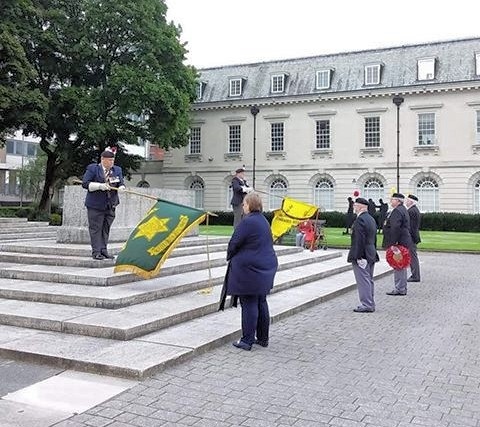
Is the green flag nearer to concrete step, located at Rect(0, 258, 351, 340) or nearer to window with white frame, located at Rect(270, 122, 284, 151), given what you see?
concrete step, located at Rect(0, 258, 351, 340)

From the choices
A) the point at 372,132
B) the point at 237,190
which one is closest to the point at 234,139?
the point at 372,132

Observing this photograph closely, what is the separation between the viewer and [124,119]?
3694 centimetres

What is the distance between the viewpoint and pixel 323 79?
4800 centimetres

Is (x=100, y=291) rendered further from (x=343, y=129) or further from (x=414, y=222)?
(x=343, y=129)

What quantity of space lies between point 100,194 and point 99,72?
27704 millimetres

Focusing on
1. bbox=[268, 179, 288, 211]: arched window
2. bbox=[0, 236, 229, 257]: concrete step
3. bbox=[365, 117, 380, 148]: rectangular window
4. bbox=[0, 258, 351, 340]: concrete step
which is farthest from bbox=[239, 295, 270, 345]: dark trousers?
bbox=[268, 179, 288, 211]: arched window

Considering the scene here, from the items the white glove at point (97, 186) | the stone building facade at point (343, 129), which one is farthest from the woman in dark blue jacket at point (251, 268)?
the stone building facade at point (343, 129)

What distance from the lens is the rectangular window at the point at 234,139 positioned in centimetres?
5081

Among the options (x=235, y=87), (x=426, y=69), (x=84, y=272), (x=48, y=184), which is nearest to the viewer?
(x=84, y=272)

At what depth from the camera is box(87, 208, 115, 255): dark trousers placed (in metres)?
10.2

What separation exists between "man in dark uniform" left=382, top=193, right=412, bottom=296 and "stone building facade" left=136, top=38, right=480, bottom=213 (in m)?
27.4

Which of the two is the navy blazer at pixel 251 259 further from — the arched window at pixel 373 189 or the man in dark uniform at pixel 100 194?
the arched window at pixel 373 189

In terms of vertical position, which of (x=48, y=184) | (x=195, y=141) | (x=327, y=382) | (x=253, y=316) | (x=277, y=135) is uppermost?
(x=277, y=135)

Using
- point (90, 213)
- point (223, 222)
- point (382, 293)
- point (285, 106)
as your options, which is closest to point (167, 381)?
point (90, 213)
